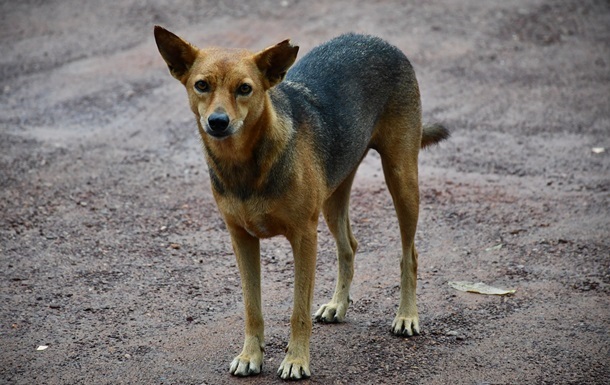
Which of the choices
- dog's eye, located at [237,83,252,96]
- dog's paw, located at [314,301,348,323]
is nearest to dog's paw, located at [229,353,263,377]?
dog's paw, located at [314,301,348,323]

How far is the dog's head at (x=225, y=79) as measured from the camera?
492 cm

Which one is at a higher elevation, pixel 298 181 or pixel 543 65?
pixel 298 181

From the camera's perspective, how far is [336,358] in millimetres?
5852

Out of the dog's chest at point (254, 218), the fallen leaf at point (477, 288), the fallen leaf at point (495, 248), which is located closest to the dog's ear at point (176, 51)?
the dog's chest at point (254, 218)

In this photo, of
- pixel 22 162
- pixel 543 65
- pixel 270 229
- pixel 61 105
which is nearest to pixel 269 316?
pixel 270 229

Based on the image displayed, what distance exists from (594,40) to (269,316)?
9.53 m

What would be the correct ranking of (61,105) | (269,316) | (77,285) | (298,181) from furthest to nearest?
(61,105)
(77,285)
(269,316)
(298,181)

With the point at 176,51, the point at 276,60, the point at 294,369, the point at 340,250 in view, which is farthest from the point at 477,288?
the point at 176,51

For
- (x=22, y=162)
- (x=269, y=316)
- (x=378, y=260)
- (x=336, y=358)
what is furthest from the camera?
(x=22, y=162)

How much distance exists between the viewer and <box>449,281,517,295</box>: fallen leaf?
6867mm

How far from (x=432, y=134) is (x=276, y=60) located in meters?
2.20

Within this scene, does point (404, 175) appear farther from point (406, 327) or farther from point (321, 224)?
point (321, 224)

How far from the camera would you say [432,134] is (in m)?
6.99

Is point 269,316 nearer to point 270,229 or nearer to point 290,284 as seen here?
point 290,284
